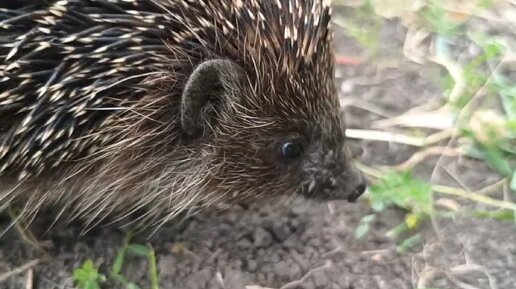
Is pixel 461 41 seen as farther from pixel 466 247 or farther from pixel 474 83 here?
pixel 466 247

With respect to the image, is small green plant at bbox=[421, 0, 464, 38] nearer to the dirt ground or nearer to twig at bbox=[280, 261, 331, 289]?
the dirt ground

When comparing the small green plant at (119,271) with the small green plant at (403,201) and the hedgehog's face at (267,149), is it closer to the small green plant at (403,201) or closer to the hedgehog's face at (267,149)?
the hedgehog's face at (267,149)

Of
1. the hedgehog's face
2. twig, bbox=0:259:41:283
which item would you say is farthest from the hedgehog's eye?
twig, bbox=0:259:41:283

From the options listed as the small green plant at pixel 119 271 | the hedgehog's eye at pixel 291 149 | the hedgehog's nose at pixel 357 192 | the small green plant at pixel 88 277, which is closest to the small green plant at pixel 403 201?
the hedgehog's nose at pixel 357 192

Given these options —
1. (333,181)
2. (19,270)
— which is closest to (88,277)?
(19,270)

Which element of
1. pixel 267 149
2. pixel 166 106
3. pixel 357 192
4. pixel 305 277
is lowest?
pixel 305 277

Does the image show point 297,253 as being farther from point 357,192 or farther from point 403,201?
point 403,201

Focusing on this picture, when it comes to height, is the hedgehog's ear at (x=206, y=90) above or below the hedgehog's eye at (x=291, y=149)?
above
